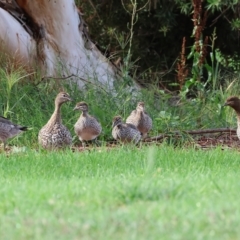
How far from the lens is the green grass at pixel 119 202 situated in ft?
18.7

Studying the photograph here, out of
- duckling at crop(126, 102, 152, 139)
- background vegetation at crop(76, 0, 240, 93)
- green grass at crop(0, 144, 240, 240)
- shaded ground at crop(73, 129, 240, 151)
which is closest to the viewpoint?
green grass at crop(0, 144, 240, 240)

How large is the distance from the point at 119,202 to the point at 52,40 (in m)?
10.9

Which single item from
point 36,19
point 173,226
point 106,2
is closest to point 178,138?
point 36,19

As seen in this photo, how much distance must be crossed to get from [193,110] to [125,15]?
740 centimetres

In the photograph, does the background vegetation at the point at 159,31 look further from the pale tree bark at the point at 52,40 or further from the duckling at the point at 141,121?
the duckling at the point at 141,121

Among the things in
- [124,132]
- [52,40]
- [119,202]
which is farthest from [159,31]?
[119,202]

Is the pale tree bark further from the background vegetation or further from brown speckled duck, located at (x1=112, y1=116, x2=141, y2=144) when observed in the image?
the background vegetation

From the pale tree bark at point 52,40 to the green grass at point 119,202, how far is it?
7.05m

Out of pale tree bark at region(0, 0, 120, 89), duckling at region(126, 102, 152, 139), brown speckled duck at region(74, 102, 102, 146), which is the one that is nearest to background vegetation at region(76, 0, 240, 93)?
pale tree bark at region(0, 0, 120, 89)

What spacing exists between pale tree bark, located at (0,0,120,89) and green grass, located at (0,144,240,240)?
705 centimetres

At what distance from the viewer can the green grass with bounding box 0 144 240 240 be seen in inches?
224

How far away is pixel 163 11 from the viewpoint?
21031 mm

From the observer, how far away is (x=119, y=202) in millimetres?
6605

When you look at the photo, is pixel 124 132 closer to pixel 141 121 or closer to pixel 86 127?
pixel 86 127
